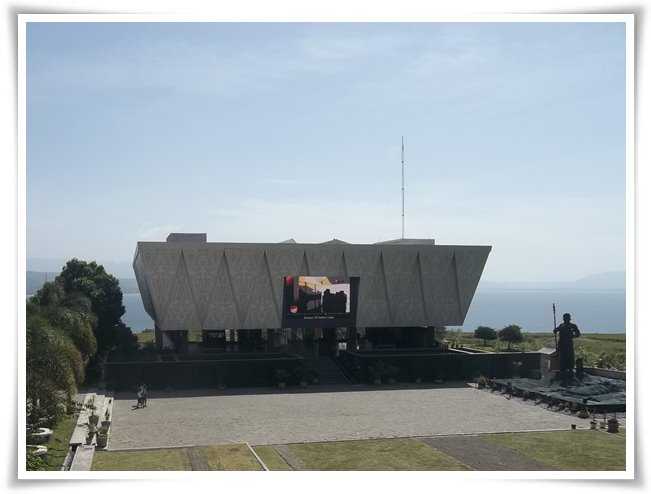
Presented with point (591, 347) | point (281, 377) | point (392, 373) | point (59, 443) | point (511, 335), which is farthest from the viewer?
point (591, 347)

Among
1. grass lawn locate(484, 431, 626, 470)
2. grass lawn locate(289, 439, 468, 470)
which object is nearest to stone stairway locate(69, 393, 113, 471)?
grass lawn locate(289, 439, 468, 470)

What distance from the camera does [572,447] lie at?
30.6 meters

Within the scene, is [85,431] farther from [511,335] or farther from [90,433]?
[511,335]

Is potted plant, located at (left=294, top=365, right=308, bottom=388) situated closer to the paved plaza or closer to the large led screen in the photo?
the paved plaza

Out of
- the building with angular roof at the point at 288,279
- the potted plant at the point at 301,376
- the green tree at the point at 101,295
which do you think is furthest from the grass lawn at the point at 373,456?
the green tree at the point at 101,295

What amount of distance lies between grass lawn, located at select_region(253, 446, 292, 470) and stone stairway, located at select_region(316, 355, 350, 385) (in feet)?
65.6

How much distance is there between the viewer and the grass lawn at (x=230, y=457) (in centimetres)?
2695

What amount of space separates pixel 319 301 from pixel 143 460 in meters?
27.4

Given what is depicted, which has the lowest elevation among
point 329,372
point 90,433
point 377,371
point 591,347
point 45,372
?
point 591,347

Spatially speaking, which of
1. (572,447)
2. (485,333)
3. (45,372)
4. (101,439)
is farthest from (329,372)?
(45,372)

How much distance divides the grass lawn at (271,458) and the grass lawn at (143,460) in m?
2.66

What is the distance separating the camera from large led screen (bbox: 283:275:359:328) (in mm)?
54125
